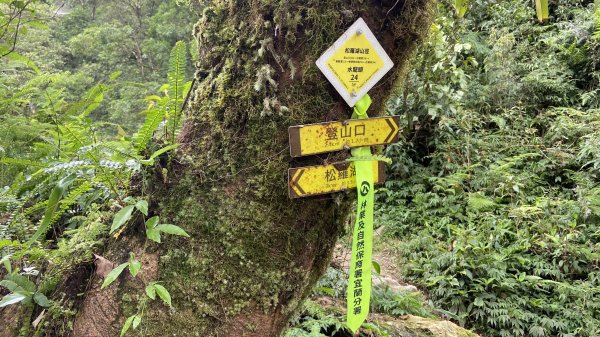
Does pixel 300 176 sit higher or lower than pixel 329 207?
higher

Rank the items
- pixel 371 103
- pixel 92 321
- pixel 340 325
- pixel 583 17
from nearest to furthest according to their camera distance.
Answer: pixel 92 321 < pixel 371 103 < pixel 340 325 < pixel 583 17

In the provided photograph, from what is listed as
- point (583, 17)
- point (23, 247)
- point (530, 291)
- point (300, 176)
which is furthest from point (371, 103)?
point (583, 17)

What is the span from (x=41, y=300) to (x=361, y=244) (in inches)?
45.9

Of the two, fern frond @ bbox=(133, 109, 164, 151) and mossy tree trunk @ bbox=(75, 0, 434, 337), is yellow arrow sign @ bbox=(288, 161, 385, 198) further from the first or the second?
fern frond @ bbox=(133, 109, 164, 151)

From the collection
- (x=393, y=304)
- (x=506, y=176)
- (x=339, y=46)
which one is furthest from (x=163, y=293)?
(x=506, y=176)

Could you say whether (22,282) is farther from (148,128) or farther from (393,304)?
(393,304)

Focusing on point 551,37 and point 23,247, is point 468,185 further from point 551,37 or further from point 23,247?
point 23,247

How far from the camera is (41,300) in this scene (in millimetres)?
1457

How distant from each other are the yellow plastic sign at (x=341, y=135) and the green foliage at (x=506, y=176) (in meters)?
1.78

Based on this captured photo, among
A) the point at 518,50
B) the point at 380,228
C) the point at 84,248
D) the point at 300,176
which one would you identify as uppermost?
the point at 518,50

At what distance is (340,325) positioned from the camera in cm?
256

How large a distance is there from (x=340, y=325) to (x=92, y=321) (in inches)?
61.9

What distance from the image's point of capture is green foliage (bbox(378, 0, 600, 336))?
13.3ft

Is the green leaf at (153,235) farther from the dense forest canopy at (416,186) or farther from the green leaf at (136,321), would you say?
the green leaf at (136,321)
